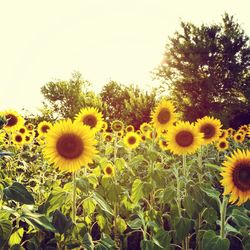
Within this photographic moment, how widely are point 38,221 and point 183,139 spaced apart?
2.21 m

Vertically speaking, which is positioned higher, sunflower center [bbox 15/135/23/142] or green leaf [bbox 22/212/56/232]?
sunflower center [bbox 15/135/23/142]

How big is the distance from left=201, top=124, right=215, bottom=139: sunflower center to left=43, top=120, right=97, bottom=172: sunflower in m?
2.52

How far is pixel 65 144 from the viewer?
276cm

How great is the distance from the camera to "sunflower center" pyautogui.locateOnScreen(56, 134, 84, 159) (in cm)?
273

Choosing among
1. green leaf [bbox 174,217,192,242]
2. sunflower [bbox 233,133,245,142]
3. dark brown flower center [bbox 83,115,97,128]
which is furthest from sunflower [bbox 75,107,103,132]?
sunflower [bbox 233,133,245,142]

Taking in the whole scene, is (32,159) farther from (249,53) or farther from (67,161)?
(249,53)

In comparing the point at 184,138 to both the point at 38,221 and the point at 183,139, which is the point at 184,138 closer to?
the point at 183,139

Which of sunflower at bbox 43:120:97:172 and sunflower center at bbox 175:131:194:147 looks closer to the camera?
sunflower at bbox 43:120:97:172

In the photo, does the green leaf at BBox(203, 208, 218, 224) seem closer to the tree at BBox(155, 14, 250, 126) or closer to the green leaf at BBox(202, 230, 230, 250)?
the green leaf at BBox(202, 230, 230, 250)

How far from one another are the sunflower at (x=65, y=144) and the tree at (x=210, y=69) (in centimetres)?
2777

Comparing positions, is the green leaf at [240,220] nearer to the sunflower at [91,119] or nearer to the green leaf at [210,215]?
the green leaf at [210,215]

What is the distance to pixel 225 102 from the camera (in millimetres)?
30531

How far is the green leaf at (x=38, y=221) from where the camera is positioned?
2.18 meters

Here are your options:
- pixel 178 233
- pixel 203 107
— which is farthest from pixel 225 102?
pixel 178 233
